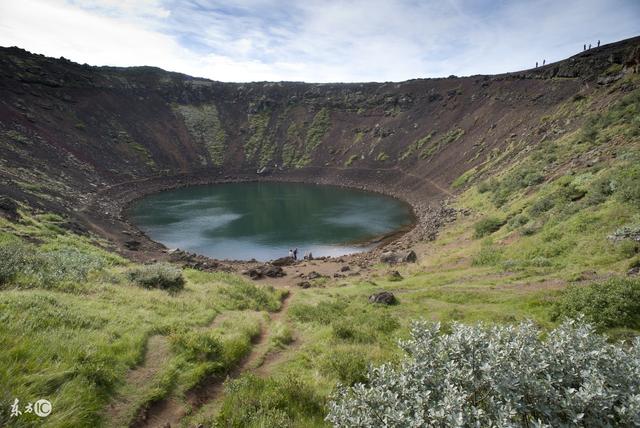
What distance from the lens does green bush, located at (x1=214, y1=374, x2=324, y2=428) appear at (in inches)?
304

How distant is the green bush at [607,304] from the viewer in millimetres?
12008

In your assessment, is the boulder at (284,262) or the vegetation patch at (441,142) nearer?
the boulder at (284,262)

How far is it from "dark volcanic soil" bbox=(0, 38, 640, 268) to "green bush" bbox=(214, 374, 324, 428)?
33.0m

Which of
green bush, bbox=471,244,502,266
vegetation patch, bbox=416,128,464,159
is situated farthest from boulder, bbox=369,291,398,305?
vegetation patch, bbox=416,128,464,159

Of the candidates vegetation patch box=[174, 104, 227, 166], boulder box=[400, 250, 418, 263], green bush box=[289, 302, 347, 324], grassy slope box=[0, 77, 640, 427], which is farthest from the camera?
vegetation patch box=[174, 104, 227, 166]

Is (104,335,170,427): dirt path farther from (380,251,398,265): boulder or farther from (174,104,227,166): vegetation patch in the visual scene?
(174,104,227,166): vegetation patch

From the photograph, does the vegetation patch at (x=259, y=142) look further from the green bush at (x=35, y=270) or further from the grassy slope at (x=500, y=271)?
the green bush at (x=35, y=270)

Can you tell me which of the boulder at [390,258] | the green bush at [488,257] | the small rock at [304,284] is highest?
the green bush at [488,257]

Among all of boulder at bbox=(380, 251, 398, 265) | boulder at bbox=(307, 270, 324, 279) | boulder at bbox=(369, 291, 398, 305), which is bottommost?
boulder at bbox=(307, 270, 324, 279)

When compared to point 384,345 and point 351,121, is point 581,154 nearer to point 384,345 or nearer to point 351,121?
point 384,345

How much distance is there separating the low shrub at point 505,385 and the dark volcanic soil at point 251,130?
123 ft

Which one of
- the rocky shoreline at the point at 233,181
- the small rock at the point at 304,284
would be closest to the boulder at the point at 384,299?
the small rock at the point at 304,284

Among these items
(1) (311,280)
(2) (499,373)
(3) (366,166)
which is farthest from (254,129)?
(2) (499,373)

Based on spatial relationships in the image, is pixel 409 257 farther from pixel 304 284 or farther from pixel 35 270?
pixel 35 270
